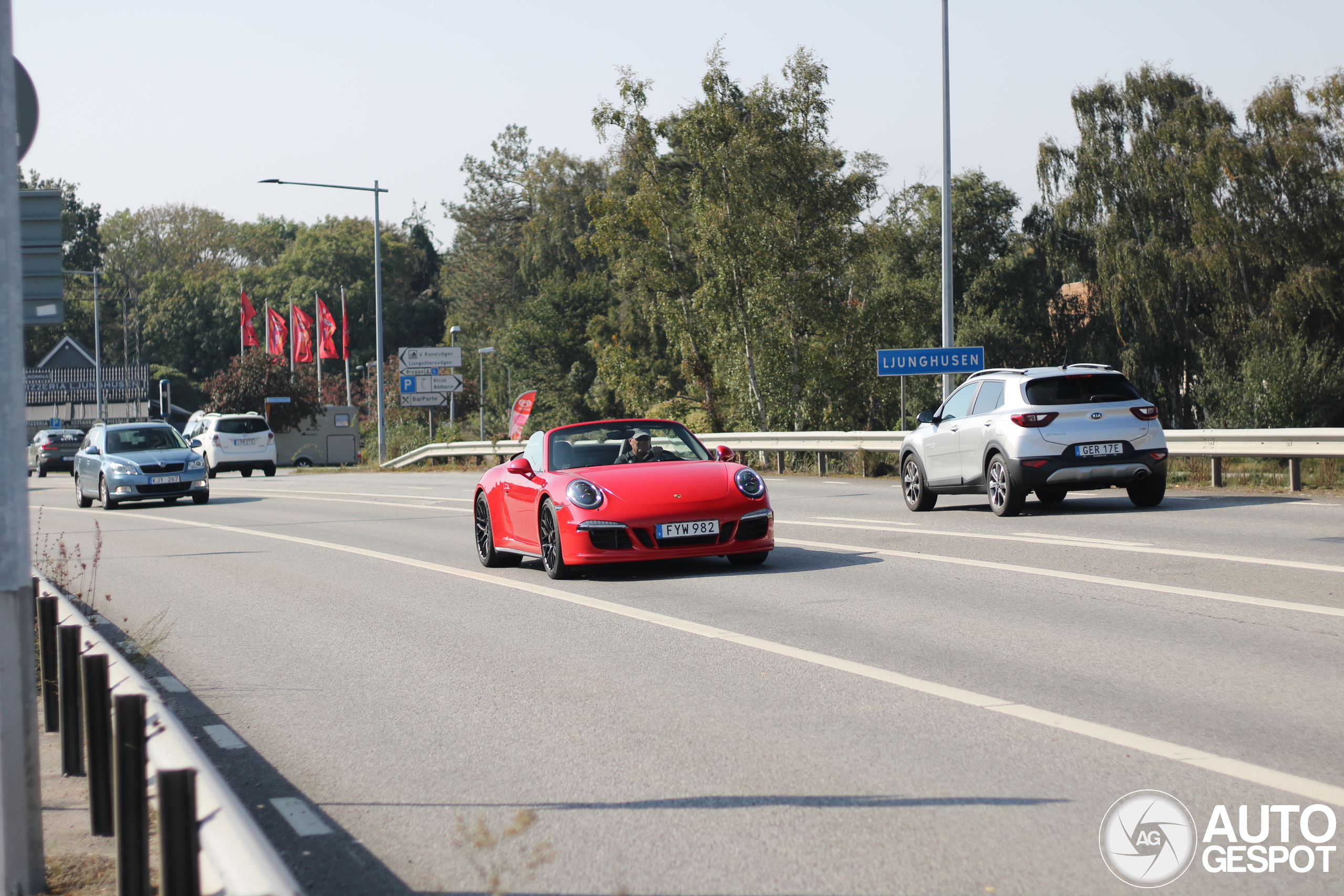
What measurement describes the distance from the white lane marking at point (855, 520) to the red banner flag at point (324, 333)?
55.2 metres

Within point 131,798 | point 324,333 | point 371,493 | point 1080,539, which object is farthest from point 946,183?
point 324,333

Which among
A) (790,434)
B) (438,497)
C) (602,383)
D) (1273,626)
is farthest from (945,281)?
(602,383)

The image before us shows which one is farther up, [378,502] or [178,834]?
[178,834]

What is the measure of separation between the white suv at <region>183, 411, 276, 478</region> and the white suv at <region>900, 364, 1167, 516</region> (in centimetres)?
2926

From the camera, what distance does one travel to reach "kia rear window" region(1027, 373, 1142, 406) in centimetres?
1554

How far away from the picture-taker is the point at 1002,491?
1588cm

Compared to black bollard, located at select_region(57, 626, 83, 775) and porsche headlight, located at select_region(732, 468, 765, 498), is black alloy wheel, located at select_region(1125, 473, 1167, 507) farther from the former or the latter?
black bollard, located at select_region(57, 626, 83, 775)

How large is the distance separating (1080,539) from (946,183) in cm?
1410

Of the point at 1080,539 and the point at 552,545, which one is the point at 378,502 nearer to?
the point at 552,545

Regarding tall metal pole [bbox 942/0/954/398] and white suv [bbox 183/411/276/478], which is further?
white suv [bbox 183/411/276/478]

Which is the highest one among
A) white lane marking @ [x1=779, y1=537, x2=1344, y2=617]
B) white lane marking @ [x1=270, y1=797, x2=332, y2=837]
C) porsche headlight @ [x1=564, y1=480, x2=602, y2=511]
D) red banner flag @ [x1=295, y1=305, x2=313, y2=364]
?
red banner flag @ [x1=295, y1=305, x2=313, y2=364]

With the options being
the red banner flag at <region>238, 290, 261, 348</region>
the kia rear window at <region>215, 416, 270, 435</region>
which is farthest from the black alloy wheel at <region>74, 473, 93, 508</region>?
the red banner flag at <region>238, 290, 261, 348</region>

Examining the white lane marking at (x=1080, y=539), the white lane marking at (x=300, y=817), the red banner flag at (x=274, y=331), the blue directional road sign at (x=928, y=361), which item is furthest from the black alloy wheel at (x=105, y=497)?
the red banner flag at (x=274, y=331)

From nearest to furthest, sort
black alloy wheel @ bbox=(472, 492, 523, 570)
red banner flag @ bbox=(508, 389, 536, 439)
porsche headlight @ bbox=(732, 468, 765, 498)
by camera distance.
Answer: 1. porsche headlight @ bbox=(732, 468, 765, 498)
2. black alloy wheel @ bbox=(472, 492, 523, 570)
3. red banner flag @ bbox=(508, 389, 536, 439)
